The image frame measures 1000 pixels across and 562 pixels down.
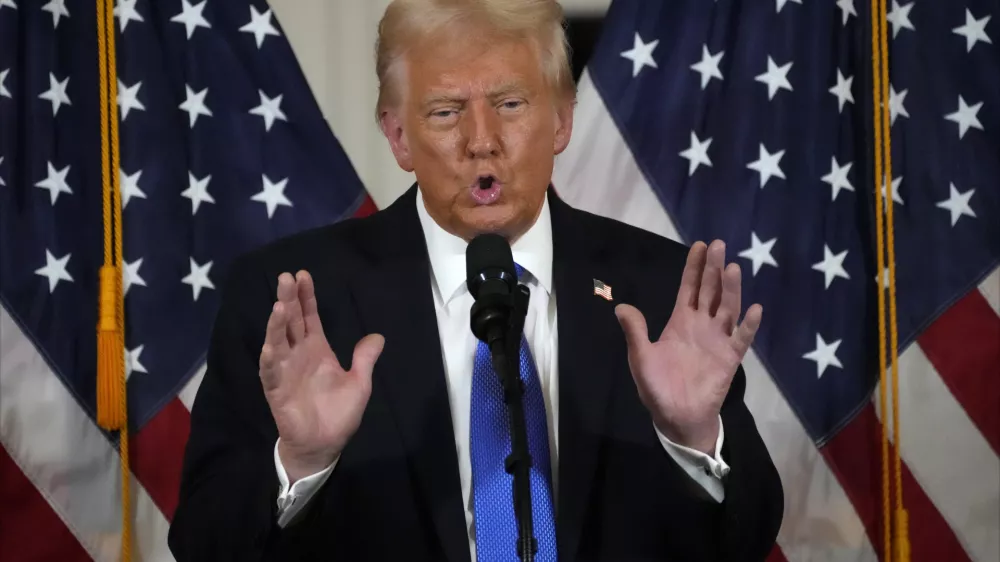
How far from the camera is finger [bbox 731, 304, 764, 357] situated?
5.07ft

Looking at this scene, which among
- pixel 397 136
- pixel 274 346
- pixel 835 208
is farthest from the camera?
pixel 835 208

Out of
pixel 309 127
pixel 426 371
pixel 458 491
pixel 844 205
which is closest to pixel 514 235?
pixel 426 371

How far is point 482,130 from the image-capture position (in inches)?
73.0

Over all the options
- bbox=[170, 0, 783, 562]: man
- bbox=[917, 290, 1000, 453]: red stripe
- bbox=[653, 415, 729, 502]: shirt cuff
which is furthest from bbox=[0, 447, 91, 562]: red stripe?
bbox=[917, 290, 1000, 453]: red stripe

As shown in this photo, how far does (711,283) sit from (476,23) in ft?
2.09

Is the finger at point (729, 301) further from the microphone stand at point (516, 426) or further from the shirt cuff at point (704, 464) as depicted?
the microphone stand at point (516, 426)

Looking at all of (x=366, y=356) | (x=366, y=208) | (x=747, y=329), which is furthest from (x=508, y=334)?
(x=366, y=208)

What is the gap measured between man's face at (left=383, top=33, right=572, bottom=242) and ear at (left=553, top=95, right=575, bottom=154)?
0.08 meters

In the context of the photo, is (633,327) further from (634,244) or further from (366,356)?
(634,244)

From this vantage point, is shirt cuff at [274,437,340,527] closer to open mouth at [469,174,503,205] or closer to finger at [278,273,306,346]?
finger at [278,273,306,346]

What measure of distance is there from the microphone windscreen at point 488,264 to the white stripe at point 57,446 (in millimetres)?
1445

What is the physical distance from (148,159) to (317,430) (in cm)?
126

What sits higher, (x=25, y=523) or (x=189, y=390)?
(x=189, y=390)

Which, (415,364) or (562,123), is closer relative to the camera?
(415,364)
